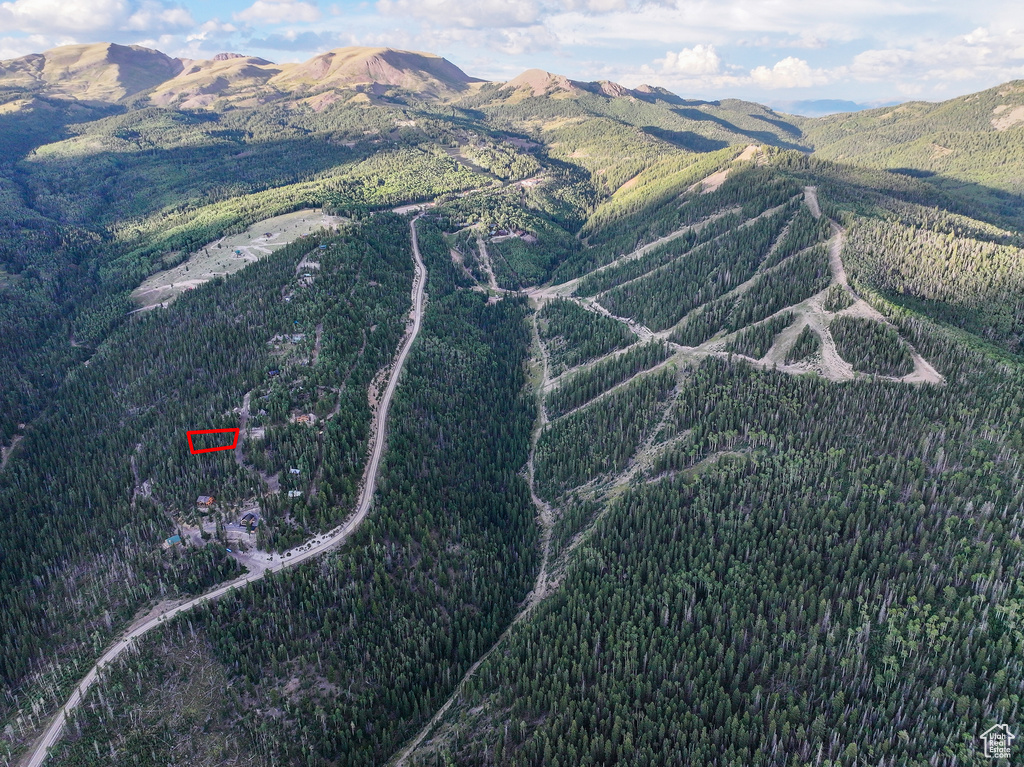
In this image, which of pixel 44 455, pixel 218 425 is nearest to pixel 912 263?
pixel 218 425

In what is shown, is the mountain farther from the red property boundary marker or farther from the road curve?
the red property boundary marker

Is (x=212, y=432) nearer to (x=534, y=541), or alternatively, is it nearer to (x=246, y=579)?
(x=246, y=579)

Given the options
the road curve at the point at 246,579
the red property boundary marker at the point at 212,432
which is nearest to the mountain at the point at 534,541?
the road curve at the point at 246,579

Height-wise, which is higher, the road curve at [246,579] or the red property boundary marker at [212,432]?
the red property boundary marker at [212,432]

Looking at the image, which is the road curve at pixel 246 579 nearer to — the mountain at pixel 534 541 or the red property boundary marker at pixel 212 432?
the mountain at pixel 534 541

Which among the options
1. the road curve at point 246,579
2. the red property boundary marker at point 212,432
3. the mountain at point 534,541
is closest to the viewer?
the road curve at point 246,579

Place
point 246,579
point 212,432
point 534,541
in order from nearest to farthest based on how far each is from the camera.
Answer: point 246,579 → point 534,541 → point 212,432

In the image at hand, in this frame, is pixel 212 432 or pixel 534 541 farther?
pixel 212 432

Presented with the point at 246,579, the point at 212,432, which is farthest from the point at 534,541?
the point at 212,432

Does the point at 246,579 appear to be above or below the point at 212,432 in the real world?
below

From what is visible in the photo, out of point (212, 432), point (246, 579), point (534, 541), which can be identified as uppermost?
point (212, 432)

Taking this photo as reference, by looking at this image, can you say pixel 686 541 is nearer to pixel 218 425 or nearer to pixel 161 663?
pixel 161 663
